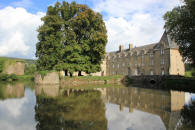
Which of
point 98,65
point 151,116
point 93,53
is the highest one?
point 93,53

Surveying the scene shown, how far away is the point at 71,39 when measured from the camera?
2942 centimetres

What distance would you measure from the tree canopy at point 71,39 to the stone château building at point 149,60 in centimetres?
1419

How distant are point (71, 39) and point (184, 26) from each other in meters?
17.1

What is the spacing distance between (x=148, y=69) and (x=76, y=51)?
22.4 metres

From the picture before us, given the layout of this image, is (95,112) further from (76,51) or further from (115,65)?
(115,65)

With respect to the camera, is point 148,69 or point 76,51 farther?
point 148,69

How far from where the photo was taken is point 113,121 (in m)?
7.90

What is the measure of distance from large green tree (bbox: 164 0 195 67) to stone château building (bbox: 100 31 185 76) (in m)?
13.2

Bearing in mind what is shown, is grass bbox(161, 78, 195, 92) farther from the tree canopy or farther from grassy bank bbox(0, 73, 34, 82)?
grassy bank bbox(0, 73, 34, 82)

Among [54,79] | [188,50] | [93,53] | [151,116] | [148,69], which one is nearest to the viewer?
[151,116]

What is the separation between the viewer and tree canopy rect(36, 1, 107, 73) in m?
28.7

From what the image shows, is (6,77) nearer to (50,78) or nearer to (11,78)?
(11,78)

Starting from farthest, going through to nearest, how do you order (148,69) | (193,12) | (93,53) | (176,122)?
1. (148,69)
2. (93,53)
3. (193,12)
4. (176,122)

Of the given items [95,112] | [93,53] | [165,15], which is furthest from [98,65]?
[95,112]
